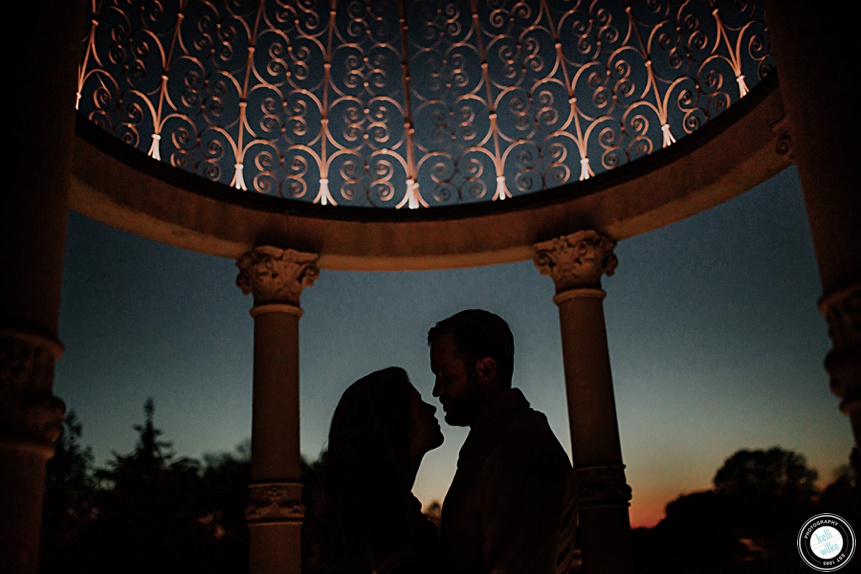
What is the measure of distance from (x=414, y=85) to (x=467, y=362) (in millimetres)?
21888

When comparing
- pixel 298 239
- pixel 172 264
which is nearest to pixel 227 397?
pixel 172 264

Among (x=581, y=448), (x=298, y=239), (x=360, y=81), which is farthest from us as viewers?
(x=360, y=81)

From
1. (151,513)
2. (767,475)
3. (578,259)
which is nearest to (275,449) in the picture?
(578,259)

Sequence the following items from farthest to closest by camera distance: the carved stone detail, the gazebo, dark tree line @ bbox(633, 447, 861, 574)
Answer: dark tree line @ bbox(633, 447, 861, 574) < the gazebo < the carved stone detail

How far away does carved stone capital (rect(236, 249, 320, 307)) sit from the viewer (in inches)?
878

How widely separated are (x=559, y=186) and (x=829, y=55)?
16093 mm

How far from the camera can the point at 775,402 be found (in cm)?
3562

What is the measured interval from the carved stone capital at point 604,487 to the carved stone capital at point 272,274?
910 centimetres

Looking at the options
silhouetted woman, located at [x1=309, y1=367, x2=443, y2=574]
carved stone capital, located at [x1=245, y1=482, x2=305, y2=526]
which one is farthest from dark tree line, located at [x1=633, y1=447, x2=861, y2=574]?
silhouetted woman, located at [x1=309, y1=367, x2=443, y2=574]

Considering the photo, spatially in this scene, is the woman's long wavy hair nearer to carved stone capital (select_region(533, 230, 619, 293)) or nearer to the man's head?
the man's head

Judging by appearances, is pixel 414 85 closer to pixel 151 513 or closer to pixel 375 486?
pixel 375 486

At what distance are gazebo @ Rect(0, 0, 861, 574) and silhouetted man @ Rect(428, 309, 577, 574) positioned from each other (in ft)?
47.3

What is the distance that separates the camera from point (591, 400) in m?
21.3

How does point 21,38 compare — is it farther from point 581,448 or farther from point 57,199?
point 581,448
